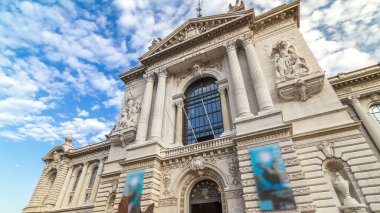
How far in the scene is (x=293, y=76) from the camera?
1594 cm

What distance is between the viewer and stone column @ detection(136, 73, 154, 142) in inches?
761

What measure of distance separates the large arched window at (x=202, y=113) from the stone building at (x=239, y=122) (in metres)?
0.11

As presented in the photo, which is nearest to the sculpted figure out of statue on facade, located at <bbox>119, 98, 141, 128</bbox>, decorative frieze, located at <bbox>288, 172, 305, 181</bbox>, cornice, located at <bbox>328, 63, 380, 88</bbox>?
decorative frieze, located at <bbox>288, 172, 305, 181</bbox>

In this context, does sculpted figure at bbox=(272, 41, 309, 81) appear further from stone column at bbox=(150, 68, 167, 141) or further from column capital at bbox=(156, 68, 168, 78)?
column capital at bbox=(156, 68, 168, 78)

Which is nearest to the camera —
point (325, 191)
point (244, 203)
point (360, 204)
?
point (360, 204)

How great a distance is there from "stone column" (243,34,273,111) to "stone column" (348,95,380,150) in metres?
10.1

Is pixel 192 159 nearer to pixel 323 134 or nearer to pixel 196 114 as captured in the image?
pixel 196 114

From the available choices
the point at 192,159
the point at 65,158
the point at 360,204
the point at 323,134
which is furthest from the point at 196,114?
the point at 65,158

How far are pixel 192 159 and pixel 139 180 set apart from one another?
13.7 ft

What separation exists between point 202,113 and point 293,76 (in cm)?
824

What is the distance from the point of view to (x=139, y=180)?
15.7m

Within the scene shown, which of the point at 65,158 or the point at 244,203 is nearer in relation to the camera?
the point at 244,203

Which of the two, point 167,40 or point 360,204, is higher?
point 167,40

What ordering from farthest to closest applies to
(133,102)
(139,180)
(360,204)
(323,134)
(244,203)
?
(133,102) < (139,180) < (323,134) < (244,203) < (360,204)
